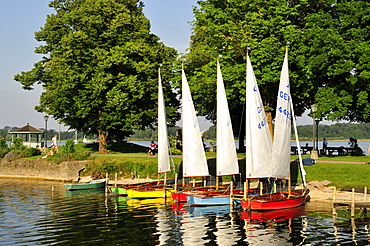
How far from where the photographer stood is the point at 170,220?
27.8m

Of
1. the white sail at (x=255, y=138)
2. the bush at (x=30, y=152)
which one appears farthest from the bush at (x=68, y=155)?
the white sail at (x=255, y=138)

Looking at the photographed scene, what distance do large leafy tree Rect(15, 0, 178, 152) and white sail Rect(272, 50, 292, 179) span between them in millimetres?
27444

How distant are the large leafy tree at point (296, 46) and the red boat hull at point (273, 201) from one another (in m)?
14.8

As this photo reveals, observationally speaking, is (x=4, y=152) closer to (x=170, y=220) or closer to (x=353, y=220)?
(x=170, y=220)

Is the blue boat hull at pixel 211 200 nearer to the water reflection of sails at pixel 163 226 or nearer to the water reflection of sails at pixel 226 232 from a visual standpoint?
the water reflection of sails at pixel 163 226

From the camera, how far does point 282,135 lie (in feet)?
103

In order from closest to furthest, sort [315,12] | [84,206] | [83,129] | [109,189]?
1. [84,206]
2. [109,189]
3. [315,12]
4. [83,129]

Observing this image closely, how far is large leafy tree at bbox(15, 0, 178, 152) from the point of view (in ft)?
187

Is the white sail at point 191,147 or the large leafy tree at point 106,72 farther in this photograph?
the large leafy tree at point 106,72

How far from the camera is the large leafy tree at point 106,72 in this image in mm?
56938

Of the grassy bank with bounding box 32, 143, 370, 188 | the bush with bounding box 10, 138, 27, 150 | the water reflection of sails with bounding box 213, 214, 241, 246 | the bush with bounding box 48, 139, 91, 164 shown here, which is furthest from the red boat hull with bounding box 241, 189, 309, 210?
the bush with bounding box 10, 138, 27, 150

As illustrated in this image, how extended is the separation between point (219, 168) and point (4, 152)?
127ft

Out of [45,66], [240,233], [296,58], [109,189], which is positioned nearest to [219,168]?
[240,233]

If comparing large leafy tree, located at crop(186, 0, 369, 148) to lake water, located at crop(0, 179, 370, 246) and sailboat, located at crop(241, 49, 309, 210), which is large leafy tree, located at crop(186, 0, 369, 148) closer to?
sailboat, located at crop(241, 49, 309, 210)
